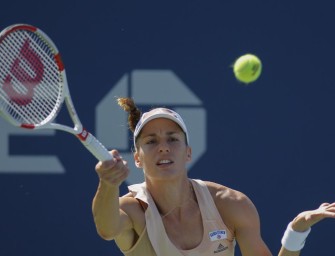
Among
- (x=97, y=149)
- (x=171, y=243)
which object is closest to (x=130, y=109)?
(x=171, y=243)

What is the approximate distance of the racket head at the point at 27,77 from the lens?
10.2 ft

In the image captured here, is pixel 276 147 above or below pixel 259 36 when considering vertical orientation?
below

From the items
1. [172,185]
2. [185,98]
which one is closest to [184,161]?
[172,185]

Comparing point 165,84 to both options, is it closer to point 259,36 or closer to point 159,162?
point 259,36

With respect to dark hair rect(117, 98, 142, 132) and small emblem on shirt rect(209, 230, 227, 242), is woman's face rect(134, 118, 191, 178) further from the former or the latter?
small emblem on shirt rect(209, 230, 227, 242)

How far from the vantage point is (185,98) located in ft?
17.3

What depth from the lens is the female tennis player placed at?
3484 mm

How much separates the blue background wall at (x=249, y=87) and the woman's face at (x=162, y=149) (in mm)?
1709

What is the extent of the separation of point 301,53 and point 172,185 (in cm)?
196

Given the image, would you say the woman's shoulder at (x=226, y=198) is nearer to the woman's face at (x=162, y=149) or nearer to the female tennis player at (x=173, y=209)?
the female tennis player at (x=173, y=209)

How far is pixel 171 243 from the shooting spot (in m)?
3.49

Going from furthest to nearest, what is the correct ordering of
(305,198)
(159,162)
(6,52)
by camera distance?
1. (305,198)
2. (159,162)
3. (6,52)

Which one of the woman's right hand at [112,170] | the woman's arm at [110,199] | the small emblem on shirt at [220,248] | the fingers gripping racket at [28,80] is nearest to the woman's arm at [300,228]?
the small emblem on shirt at [220,248]

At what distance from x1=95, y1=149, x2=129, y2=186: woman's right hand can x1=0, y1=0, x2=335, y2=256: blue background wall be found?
2.36 meters
